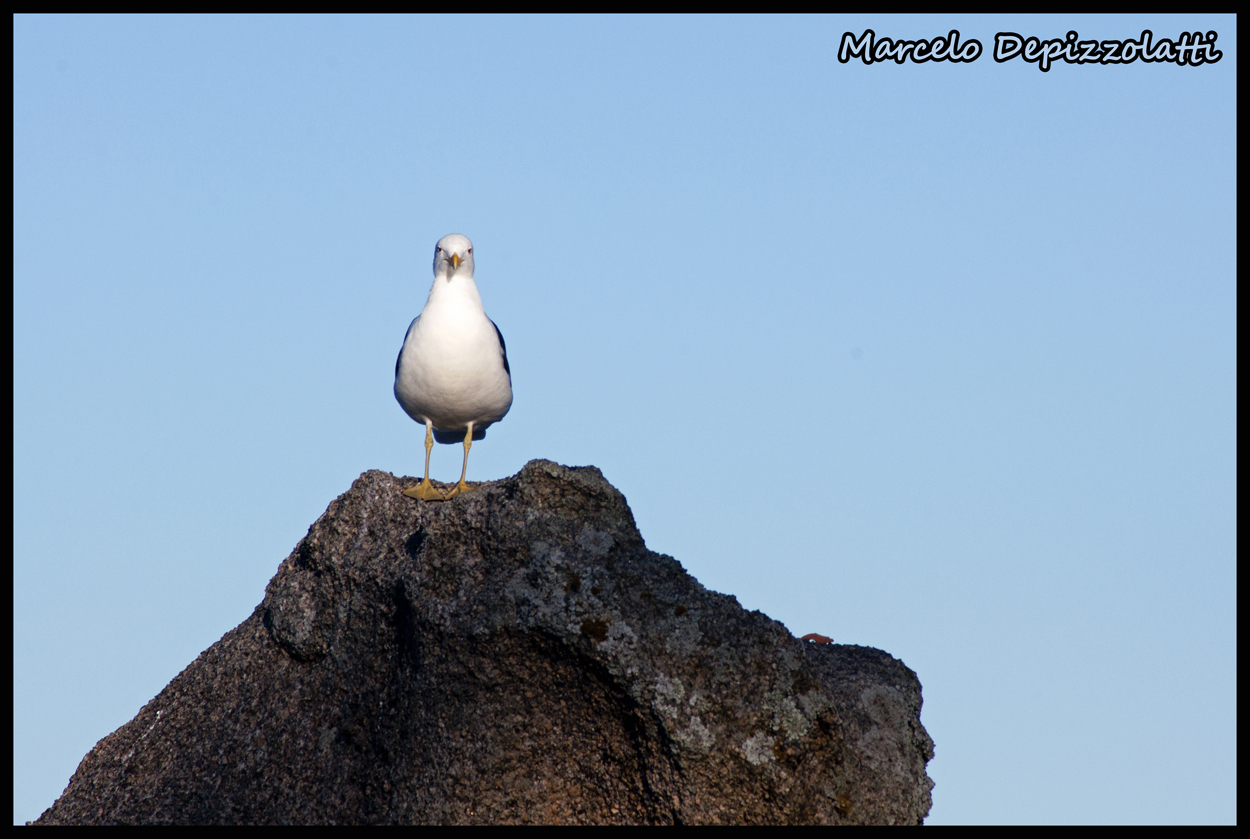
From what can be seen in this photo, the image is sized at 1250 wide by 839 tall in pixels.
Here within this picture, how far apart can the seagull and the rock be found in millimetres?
1731

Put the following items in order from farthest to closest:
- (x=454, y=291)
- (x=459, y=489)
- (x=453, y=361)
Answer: (x=454, y=291) < (x=453, y=361) < (x=459, y=489)

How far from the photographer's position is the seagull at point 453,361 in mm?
10812

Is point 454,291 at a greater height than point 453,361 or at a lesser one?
greater

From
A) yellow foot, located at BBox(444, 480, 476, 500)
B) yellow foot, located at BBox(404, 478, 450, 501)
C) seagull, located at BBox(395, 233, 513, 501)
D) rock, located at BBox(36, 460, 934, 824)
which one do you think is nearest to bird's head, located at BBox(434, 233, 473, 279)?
seagull, located at BBox(395, 233, 513, 501)

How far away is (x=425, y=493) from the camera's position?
9680 millimetres

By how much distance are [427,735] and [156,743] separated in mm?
2789

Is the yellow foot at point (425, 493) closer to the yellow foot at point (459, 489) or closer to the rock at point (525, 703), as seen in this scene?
the yellow foot at point (459, 489)

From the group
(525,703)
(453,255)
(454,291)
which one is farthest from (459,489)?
(525,703)

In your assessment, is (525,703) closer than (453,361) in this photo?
Yes

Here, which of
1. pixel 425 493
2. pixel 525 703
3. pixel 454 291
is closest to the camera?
pixel 525 703

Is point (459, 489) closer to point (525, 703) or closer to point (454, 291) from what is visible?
point (454, 291)

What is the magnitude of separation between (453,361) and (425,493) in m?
1.55
